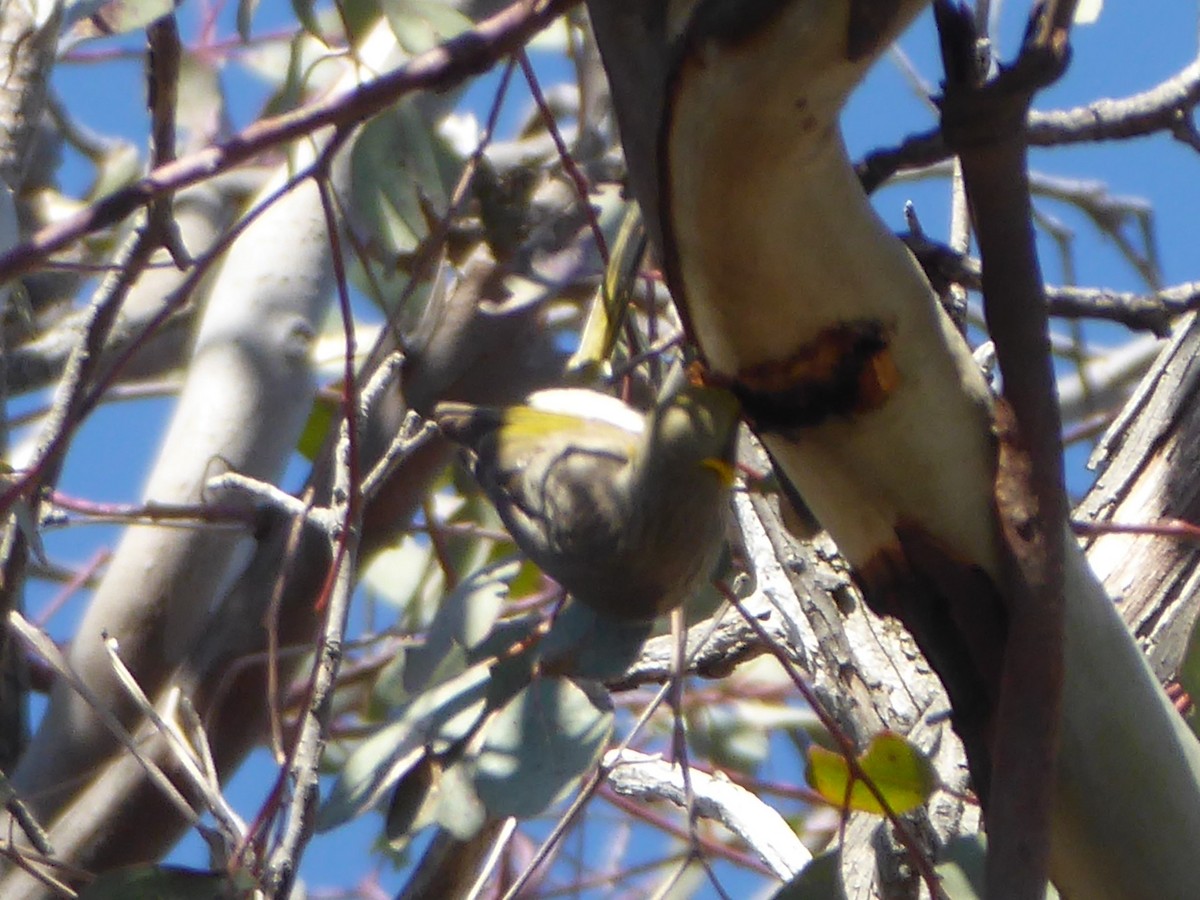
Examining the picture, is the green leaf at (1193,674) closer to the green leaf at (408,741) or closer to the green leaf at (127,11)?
the green leaf at (408,741)

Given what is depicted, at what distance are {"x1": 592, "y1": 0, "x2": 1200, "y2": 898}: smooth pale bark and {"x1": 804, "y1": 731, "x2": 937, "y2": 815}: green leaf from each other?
0.07 metres

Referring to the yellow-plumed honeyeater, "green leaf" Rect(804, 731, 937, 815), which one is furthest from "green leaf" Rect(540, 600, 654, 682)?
"green leaf" Rect(804, 731, 937, 815)

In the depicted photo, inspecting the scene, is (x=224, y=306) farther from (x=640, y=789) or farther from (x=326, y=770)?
(x=640, y=789)

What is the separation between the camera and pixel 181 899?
74 centimetres

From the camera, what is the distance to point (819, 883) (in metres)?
0.71

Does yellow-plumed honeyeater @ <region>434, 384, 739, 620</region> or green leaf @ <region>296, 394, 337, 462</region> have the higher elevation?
green leaf @ <region>296, 394, 337, 462</region>

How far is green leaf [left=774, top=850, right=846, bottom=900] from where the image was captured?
70cm

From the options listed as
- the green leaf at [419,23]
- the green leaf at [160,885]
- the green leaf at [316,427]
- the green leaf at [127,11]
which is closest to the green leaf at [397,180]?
the green leaf at [419,23]

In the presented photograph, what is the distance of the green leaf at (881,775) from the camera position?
0.63m

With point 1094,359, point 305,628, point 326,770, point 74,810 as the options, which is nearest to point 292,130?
point 305,628

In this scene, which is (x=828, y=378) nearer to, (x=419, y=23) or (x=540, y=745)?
(x=540, y=745)

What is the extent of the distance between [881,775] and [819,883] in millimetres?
97

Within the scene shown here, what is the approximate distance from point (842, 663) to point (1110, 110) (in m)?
0.43

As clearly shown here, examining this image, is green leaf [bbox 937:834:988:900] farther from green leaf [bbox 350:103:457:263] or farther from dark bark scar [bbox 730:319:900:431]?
green leaf [bbox 350:103:457:263]
